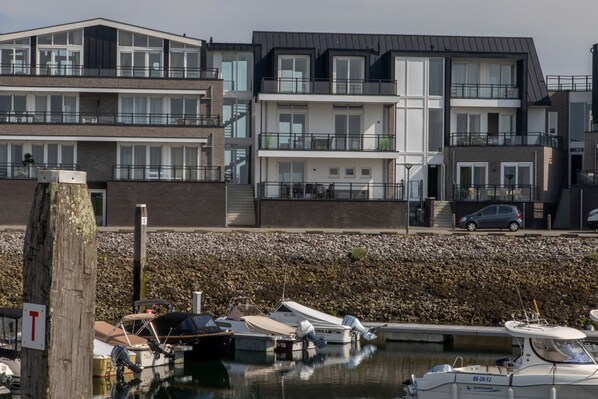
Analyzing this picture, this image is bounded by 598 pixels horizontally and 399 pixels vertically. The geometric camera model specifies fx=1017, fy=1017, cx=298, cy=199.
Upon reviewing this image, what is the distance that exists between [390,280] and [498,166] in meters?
21.8

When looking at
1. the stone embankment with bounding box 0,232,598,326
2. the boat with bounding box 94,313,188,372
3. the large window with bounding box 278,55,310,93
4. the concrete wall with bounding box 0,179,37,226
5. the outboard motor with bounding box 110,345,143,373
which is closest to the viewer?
the outboard motor with bounding box 110,345,143,373

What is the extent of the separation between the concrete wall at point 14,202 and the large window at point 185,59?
10730 millimetres

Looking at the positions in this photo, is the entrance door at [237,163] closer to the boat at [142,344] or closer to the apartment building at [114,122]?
the apartment building at [114,122]

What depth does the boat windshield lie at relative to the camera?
72.3ft

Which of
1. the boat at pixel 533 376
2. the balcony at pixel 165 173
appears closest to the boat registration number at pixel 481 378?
the boat at pixel 533 376

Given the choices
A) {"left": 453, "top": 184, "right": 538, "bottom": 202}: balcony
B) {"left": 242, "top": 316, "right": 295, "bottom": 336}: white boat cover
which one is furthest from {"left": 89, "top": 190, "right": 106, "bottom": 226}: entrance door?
{"left": 242, "top": 316, "right": 295, "bottom": 336}: white boat cover

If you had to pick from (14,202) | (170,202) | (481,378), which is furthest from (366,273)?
(14,202)

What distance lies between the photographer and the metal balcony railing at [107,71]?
56031mm

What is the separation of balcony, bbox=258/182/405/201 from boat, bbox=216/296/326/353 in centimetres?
2490

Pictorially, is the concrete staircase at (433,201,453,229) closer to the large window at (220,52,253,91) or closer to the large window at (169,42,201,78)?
the large window at (220,52,253,91)

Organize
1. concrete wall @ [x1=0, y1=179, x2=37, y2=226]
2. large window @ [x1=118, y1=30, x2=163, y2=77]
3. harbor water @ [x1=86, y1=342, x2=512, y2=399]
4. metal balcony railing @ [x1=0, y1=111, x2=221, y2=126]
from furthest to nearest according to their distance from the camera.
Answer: large window @ [x1=118, y1=30, x2=163, y2=77]
metal balcony railing @ [x1=0, y1=111, x2=221, y2=126]
concrete wall @ [x1=0, y1=179, x2=37, y2=226]
harbor water @ [x1=86, y1=342, x2=512, y2=399]

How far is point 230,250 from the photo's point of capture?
44.1 metres

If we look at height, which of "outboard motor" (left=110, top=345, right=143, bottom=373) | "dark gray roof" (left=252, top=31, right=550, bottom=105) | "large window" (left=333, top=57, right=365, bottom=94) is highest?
"dark gray roof" (left=252, top=31, right=550, bottom=105)

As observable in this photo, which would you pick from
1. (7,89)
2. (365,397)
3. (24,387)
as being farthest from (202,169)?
(24,387)
